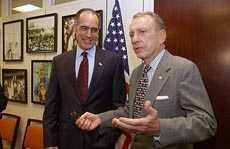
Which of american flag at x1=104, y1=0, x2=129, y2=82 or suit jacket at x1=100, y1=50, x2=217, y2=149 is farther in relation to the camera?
american flag at x1=104, y1=0, x2=129, y2=82

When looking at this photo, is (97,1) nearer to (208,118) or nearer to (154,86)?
(154,86)

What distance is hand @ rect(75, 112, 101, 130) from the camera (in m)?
2.04

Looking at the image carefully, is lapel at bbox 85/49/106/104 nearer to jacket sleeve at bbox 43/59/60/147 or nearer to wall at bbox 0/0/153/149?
jacket sleeve at bbox 43/59/60/147

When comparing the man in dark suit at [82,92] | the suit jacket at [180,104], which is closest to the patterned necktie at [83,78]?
the man in dark suit at [82,92]

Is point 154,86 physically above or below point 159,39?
below

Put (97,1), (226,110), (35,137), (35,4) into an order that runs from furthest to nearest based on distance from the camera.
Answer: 1. (35,4)
2. (35,137)
3. (97,1)
4. (226,110)

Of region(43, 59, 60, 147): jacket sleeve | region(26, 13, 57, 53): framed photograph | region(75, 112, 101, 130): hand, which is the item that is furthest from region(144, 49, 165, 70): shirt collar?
region(26, 13, 57, 53): framed photograph

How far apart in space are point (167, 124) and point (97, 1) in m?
2.20

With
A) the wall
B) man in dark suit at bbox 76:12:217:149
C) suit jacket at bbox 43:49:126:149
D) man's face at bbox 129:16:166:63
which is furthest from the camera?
the wall

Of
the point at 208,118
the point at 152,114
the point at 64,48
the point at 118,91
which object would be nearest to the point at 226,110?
the point at 208,118

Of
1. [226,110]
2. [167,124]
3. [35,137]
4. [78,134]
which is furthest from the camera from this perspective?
[35,137]

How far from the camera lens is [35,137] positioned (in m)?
4.14

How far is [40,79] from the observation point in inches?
170

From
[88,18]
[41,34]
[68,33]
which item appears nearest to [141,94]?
[88,18]
